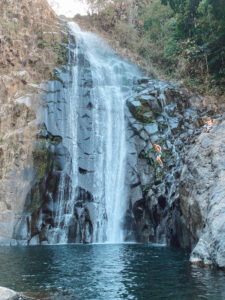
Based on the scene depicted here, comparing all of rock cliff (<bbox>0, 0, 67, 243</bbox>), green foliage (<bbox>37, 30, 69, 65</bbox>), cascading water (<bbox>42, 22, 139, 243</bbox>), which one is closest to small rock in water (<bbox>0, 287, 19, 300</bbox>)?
rock cliff (<bbox>0, 0, 67, 243</bbox>)

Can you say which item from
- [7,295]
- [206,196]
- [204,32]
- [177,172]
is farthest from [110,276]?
[204,32]

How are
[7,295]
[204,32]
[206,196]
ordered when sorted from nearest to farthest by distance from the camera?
[7,295] < [206,196] < [204,32]

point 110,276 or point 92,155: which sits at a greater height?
point 92,155

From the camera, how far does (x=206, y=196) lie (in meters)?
12.7

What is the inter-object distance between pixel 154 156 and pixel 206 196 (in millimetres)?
7831

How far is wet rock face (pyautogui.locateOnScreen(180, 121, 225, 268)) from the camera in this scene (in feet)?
34.6

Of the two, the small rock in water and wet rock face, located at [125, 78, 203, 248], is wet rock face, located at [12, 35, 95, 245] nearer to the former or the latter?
wet rock face, located at [125, 78, 203, 248]

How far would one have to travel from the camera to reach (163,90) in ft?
76.0

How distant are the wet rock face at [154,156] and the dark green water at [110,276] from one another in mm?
3952

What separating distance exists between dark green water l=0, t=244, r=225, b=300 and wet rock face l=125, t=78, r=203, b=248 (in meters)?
3.95

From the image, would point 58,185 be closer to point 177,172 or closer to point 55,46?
point 177,172

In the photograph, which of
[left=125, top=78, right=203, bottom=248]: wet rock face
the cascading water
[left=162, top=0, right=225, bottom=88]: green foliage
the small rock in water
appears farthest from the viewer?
[left=162, top=0, right=225, bottom=88]: green foliage

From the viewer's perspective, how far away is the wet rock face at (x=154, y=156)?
17.7 meters

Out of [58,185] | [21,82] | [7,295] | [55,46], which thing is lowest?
[7,295]
